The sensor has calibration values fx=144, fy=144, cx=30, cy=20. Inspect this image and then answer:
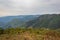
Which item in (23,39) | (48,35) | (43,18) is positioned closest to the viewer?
(23,39)

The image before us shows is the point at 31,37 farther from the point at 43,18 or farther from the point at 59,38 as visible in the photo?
the point at 43,18

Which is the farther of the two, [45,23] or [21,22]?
[45,23]

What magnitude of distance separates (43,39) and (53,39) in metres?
0.35

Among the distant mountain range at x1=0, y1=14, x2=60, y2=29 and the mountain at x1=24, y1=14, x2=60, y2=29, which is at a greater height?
the distant mountain range at x1=0, y1=14, x2=60, y2=29

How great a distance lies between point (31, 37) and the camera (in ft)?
16.8

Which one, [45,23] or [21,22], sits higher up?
[21,22]

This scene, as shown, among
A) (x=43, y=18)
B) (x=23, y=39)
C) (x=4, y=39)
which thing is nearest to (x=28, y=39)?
(x=23, y=39)

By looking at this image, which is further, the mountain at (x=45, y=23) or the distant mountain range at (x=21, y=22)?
the mountain at (x=45, y=23)

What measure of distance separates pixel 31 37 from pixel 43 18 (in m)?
25.3

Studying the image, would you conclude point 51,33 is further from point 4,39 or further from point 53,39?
point 4,39

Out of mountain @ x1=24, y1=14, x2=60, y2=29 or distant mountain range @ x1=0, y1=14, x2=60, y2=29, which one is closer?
distant mountain range @ x1=0, y1=14, x2=60, y2=29

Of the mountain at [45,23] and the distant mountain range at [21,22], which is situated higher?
the distant mountain range at [21,22]

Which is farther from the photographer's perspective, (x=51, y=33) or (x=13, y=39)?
(x=51, y=33)

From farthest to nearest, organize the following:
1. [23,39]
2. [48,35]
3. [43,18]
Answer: [43,18] → [48,35] → [23,39]
